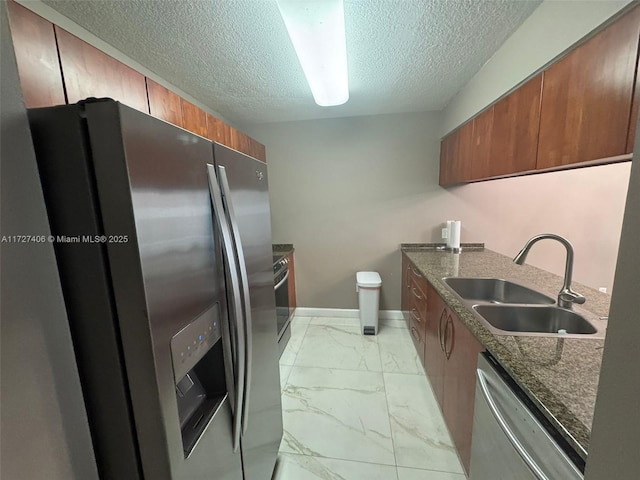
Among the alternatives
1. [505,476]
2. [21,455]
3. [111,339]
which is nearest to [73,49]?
[111,339]

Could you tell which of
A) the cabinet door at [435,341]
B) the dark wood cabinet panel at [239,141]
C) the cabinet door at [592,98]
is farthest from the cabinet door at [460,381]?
the dark wood cabinet panel at [239,141]

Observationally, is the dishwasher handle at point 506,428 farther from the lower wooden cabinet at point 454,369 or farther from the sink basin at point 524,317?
the sink basin at point 524,317

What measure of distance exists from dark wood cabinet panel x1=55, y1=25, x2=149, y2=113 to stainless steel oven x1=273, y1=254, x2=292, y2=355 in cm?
156

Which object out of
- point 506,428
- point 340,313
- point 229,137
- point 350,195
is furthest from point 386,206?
point 506,428

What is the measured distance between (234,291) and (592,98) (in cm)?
155

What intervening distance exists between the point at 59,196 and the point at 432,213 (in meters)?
3.17

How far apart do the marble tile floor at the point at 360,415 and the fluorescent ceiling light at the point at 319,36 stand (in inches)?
91.6

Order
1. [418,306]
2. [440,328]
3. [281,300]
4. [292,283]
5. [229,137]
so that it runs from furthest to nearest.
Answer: [292,283] < [281,300] < [418,306] < [229,137] < [440,328]

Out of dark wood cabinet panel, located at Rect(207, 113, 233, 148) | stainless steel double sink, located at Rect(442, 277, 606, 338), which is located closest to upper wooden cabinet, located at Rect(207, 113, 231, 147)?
dark wood cabinet panel, located at Rect(207, 113, 233, 148)

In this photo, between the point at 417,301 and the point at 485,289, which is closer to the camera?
the point at 485,289

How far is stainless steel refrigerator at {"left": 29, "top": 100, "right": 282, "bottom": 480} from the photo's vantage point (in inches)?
21.4

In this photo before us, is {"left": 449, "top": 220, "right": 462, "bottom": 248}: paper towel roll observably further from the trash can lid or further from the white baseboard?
the white baseboard

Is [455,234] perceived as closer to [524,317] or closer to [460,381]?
[524,317]

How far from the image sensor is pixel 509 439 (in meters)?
0.83
